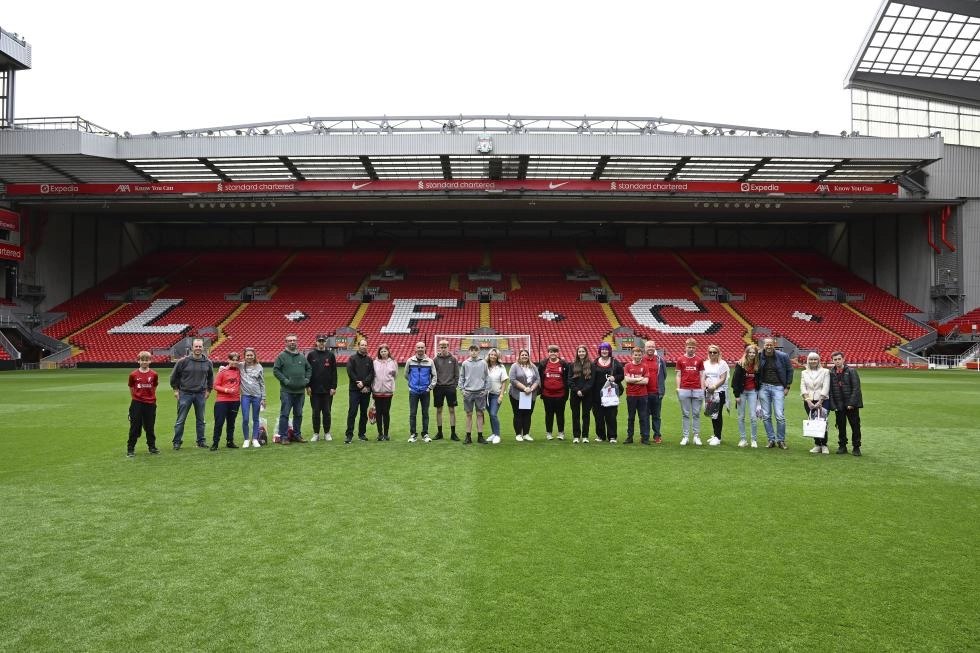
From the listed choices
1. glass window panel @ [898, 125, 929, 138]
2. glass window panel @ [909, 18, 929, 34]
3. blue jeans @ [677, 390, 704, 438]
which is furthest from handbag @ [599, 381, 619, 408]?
glass window panel @ [898, 125, 929, 138]

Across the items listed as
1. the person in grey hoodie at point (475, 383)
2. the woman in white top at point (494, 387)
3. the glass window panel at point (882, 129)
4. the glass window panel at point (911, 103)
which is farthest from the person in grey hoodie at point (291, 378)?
the glass window panel at point (911, 103)

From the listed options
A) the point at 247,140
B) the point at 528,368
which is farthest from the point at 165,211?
the point at 528,368

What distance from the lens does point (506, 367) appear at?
29391mm

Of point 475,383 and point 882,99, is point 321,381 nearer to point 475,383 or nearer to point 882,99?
point 475,383

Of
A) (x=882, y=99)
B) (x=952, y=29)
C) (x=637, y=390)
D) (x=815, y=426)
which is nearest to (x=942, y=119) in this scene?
(x=882, y=99)

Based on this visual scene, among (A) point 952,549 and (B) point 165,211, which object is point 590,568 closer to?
(A) point 952,549

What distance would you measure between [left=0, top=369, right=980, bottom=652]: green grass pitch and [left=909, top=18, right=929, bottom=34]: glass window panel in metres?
34.1

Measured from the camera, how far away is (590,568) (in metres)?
5.01

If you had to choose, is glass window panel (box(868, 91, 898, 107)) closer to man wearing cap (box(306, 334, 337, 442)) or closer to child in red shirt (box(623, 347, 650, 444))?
child in red shirt (box(623, 347, 650, 444))

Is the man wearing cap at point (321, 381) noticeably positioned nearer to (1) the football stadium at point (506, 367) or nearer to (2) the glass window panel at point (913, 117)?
(1) the football stadium at point (506, 367)

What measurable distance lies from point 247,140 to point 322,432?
25.2 metres

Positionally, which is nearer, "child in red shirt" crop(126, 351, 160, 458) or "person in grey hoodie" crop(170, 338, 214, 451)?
"child in red shirt" crop(126, 351, 160, 458)

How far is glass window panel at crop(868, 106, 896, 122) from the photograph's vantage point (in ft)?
134

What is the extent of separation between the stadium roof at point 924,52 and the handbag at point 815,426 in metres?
32.4
